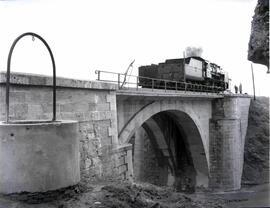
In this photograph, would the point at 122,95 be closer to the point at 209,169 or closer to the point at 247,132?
the point at 209,169

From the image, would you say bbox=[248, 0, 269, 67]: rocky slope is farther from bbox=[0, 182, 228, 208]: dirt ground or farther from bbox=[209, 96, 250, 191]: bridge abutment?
bbox=[209, 96, 250, 191]: bridge abutment

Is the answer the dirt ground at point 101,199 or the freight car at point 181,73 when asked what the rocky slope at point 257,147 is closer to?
the freight car at point 181,73

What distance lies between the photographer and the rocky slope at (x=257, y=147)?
2480cm

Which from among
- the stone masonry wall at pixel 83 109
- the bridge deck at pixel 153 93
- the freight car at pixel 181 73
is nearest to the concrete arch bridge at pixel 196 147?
the freight car at pixel 181 73

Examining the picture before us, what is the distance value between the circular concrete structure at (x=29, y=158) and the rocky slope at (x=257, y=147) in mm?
21940

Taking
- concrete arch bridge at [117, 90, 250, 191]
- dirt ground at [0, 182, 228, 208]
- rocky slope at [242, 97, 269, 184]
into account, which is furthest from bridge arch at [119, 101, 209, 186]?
dirt ground at [0, 182, 228, 208]

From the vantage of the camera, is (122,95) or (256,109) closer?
(122,95)

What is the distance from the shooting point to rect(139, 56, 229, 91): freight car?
2022 centimetres

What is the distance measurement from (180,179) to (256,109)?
11581mm

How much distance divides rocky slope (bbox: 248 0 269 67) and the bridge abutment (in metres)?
20.8

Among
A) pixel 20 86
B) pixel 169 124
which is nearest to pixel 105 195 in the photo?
pixel 20 86

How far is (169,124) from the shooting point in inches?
890

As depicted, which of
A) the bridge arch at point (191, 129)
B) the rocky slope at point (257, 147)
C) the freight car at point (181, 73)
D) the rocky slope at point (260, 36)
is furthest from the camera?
the rocky slope at point (257, 147)

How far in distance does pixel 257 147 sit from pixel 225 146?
207 inches
